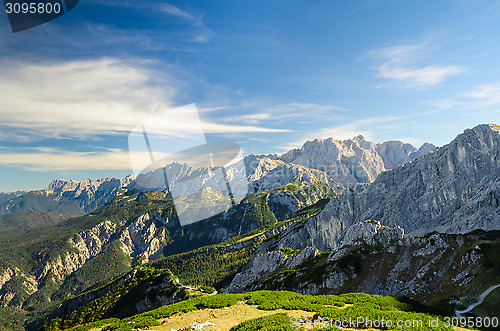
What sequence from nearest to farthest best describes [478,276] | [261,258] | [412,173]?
[478,276]
[261,258]
[412,173]

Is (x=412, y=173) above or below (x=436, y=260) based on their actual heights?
above

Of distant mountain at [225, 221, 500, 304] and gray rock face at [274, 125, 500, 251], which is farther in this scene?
gray rock face at [274, 125, 500, 251]

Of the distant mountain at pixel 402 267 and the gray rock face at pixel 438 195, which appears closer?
the distant mountain at pixel 402 267

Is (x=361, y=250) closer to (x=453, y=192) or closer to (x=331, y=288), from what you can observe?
(x=331, y=288)

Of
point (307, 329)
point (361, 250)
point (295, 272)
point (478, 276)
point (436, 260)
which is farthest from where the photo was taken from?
point (295, 272)

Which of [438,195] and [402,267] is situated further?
[438,195]

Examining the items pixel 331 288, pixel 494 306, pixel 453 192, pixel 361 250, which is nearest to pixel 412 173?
pixel 453 192

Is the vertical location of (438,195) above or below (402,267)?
above

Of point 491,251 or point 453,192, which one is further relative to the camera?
point 453,192
